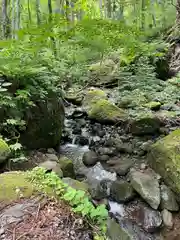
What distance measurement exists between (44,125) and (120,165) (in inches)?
64.7

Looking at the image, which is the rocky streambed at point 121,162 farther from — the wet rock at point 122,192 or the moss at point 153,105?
the moss at point 153,105

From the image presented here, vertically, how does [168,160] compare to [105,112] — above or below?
above

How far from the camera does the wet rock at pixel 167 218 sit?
3947 millimetres

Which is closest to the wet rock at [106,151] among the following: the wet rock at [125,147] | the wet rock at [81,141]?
the wet rock at [125,147]

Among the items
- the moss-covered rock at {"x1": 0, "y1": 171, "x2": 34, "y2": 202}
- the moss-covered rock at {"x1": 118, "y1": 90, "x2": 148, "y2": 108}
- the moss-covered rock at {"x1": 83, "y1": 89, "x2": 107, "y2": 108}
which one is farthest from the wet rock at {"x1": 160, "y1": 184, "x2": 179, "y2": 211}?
the moss-covered rock at {"x1": 83, "y1": 89, "x2": 107, "y2": 108}

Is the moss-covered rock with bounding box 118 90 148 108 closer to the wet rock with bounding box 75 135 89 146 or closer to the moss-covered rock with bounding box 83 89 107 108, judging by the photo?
the moss-covered rock with bounding box 83 89 107 108

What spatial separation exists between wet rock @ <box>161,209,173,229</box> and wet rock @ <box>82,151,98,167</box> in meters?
1.83

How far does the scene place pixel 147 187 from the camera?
446cm

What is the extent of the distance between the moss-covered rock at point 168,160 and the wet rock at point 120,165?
45cm

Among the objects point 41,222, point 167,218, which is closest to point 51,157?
point 167,218

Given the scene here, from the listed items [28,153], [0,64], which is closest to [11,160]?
[28,153]

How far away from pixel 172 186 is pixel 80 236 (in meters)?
2.87

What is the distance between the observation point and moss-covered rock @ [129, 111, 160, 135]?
672 centimetres

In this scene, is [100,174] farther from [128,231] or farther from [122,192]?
[128,231]
